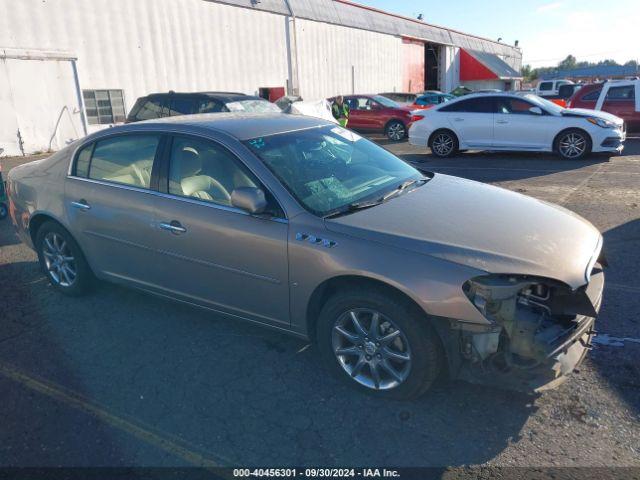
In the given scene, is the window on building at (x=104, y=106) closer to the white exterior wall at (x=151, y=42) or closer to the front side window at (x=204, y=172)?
the white exterior wall at (x=151, y=42)

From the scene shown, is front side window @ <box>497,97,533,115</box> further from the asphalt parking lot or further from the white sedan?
the asphalt parking lot

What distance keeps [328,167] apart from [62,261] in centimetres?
267

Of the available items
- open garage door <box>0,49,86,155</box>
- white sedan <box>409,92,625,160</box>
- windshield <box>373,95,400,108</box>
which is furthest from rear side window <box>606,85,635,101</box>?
open garage door <box>0,49,86,155</box>

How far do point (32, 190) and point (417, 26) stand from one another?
34.3m

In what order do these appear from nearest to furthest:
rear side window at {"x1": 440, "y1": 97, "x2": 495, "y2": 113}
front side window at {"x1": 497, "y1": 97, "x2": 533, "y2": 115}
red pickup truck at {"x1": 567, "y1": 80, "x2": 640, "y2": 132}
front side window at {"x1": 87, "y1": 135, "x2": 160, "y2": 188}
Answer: front side window at {"x1": 87, "y1": 135, "x2": 160, "y2": 188} < front side window at {"x1": 497, "y1": 97, "x2": 533, "y2": 115} < rear side window at {"x1": 440, "y1": 97, "x2": 495, "y2": 113} < red pickup truck at {"x1": 567, "y1": 80, "x2": 640, "y2": 132}

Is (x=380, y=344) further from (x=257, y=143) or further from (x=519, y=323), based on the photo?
(x=257, y=143)

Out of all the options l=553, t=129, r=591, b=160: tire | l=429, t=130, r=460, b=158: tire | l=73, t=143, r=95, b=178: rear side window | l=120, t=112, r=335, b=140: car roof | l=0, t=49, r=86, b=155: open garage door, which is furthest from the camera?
l=0, t=49, r=86, b=155: open garage door

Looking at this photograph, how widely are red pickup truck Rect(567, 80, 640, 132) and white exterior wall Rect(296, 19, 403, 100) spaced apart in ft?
43.9

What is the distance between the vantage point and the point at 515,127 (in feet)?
36.0

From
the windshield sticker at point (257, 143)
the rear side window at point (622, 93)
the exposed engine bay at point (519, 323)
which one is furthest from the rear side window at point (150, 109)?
the rear side window at point (622, 93)

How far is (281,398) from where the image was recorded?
9.95 ft

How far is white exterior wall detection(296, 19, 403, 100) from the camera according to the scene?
2355 centimetres

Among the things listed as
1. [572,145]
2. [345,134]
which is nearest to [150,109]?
[345,134]

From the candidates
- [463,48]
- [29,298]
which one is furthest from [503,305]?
[463,48]
